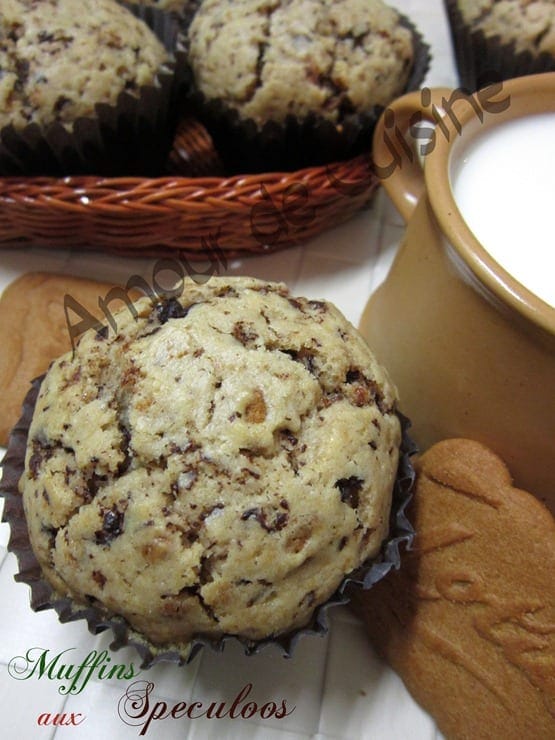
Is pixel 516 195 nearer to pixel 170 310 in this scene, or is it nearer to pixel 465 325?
pixel 465 325

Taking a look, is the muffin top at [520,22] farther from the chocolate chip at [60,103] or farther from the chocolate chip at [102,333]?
the chocolate chip at [102,333]

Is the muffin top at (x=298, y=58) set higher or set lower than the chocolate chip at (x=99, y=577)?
higher

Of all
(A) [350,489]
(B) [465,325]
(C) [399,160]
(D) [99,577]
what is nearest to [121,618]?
(D) [99,577]

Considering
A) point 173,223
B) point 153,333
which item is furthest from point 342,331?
point 173,223

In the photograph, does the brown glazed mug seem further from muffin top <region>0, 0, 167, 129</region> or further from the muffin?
muffin top <region>0, 0, 167, 129</region>

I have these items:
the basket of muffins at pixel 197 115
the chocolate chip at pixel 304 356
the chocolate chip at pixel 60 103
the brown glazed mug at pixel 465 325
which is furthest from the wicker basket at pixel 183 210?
the chocolate chip at pixel 304 356

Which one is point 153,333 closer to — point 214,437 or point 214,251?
point 214,437

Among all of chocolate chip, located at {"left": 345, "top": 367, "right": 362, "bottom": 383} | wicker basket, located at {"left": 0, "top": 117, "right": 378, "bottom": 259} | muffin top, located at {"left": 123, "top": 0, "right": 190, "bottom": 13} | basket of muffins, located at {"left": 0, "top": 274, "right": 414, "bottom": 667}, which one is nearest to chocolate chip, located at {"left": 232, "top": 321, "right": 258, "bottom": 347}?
basket of muffins, located at {"left": 0, "top": 274, "right": 414, "bottom": 667}
